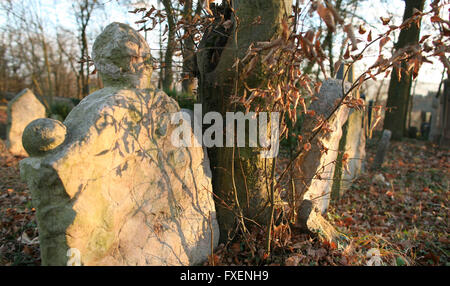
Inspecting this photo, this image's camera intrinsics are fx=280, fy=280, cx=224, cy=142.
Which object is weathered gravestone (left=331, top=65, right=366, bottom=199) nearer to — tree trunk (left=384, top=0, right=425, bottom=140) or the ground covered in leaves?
the ground covered in leaves

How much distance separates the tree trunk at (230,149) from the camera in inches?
102

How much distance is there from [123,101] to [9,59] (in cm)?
1944

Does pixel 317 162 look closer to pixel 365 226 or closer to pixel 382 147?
pixel 365 226

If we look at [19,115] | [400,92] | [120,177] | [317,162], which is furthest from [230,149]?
[400,92]

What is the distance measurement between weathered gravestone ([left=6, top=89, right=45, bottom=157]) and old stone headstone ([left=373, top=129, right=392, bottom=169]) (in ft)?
29.9

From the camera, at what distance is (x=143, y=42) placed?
227 centimetres

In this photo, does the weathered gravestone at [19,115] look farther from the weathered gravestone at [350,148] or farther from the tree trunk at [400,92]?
the tree trunk at [400,92]

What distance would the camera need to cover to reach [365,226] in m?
3.95

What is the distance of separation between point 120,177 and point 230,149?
1.08m

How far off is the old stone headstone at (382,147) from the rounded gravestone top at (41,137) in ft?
21.9

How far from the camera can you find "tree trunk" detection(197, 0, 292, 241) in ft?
Answer: 8.47

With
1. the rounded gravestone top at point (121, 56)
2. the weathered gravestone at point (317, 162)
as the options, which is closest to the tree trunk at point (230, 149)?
the weathered gravestone at point (317, 162)

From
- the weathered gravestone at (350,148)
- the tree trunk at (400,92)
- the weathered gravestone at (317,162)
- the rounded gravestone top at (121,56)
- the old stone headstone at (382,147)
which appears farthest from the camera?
the tree trunk at (400,92)

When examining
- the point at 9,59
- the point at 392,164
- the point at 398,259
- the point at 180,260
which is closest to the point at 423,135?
the point at 392,164
